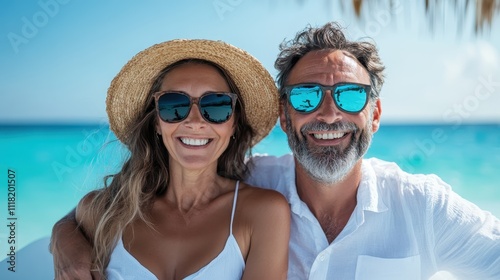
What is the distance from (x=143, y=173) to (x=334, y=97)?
1.11 metres

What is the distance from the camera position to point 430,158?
1562 cm

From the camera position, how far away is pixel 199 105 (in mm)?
2842

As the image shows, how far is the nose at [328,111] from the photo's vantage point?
9.73ft

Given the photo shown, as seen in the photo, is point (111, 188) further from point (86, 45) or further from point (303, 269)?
point (86, 45)

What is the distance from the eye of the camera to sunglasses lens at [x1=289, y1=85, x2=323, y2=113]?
118 inches

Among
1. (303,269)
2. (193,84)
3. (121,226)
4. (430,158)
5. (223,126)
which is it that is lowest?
(430,158)

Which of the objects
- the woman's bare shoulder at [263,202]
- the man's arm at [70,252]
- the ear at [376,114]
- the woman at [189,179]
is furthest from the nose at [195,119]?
the ear at [376,114]

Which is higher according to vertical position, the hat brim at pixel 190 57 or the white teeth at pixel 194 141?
the hat brim at pixel 190 57

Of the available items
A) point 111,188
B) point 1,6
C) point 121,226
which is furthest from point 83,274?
point 1,6

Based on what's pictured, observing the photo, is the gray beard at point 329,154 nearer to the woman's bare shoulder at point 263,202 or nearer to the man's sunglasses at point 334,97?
the man's sunglasses at point 334,97

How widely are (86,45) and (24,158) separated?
10.6 ft

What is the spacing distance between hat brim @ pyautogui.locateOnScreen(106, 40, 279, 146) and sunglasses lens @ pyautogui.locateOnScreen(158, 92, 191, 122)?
0.81 feet

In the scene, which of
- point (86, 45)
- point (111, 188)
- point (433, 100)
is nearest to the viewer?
point (111, 188)

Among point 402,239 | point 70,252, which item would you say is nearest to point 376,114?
point 402,239
